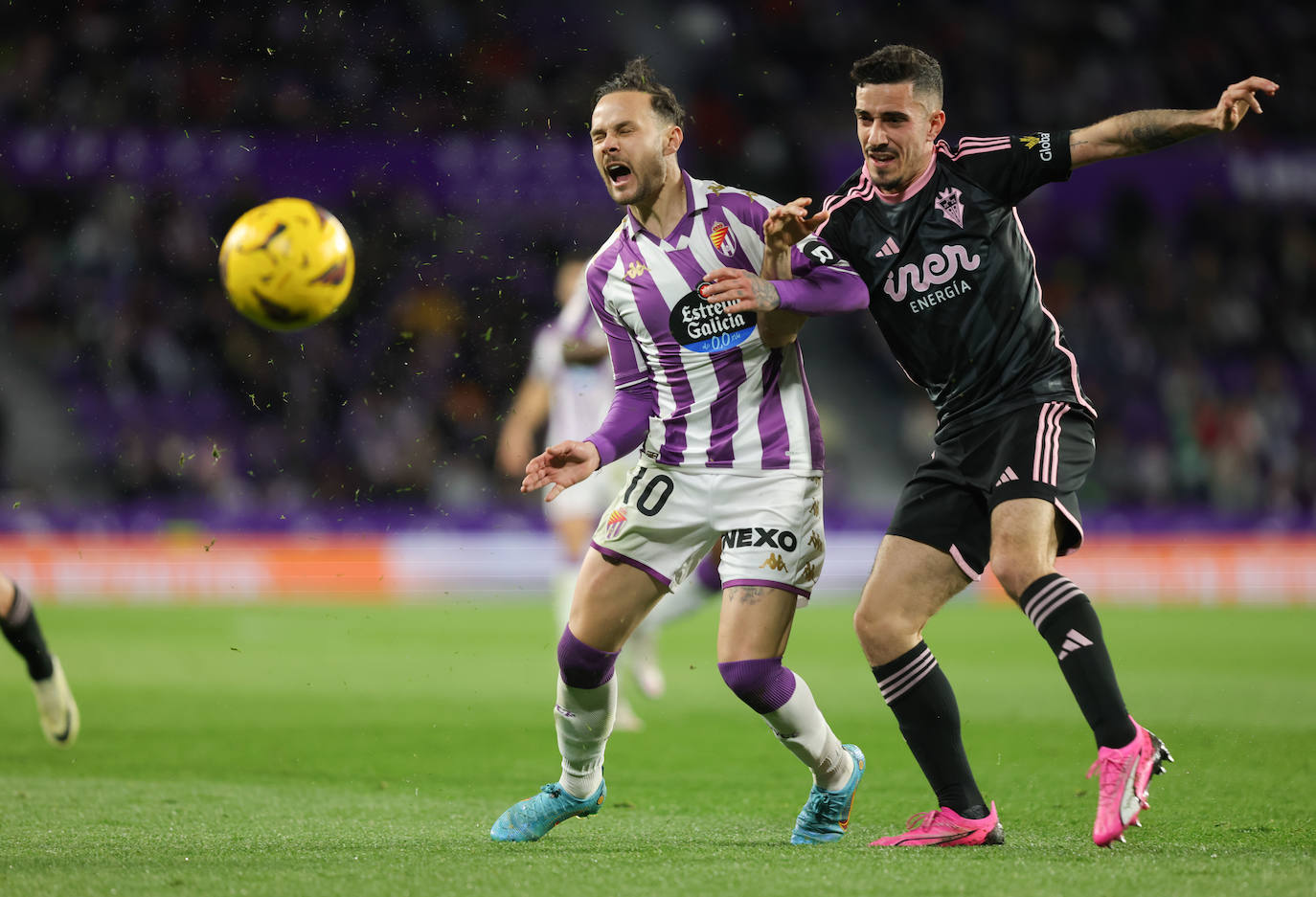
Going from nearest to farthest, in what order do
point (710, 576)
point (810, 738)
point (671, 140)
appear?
point (810, 738) < point (671, 140) < point (710, 576)

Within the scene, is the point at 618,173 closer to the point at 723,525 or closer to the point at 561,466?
the point at 561,466

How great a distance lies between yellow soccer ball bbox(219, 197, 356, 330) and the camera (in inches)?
211

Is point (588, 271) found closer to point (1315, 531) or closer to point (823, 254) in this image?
point (823, 254)

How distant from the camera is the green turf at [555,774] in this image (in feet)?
13.2

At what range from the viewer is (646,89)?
4.94m

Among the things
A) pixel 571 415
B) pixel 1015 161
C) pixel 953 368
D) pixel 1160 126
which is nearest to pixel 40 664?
pixel 571 415

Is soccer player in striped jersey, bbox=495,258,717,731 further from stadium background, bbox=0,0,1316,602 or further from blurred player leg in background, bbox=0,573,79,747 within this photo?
stadium background, bbox=0,0,1316,602

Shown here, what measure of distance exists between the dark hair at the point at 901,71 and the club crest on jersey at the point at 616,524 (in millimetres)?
1616

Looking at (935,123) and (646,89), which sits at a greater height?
(646,89)

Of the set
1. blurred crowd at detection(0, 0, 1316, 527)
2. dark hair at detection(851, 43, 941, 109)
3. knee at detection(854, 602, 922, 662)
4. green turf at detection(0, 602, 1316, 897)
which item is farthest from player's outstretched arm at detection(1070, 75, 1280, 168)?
blurred crowd at detection(0, 0, 1316, 527)

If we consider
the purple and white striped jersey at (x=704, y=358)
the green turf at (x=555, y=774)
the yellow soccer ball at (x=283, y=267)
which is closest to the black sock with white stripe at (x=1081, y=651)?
the green turf at (x=555, y=774)

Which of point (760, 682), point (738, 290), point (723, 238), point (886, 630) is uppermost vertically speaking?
point (723, 238)

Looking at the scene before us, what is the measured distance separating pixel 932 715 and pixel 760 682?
0.57m

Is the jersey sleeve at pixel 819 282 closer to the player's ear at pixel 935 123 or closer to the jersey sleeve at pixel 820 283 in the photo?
the jersey sleeve at pixel 820 283
